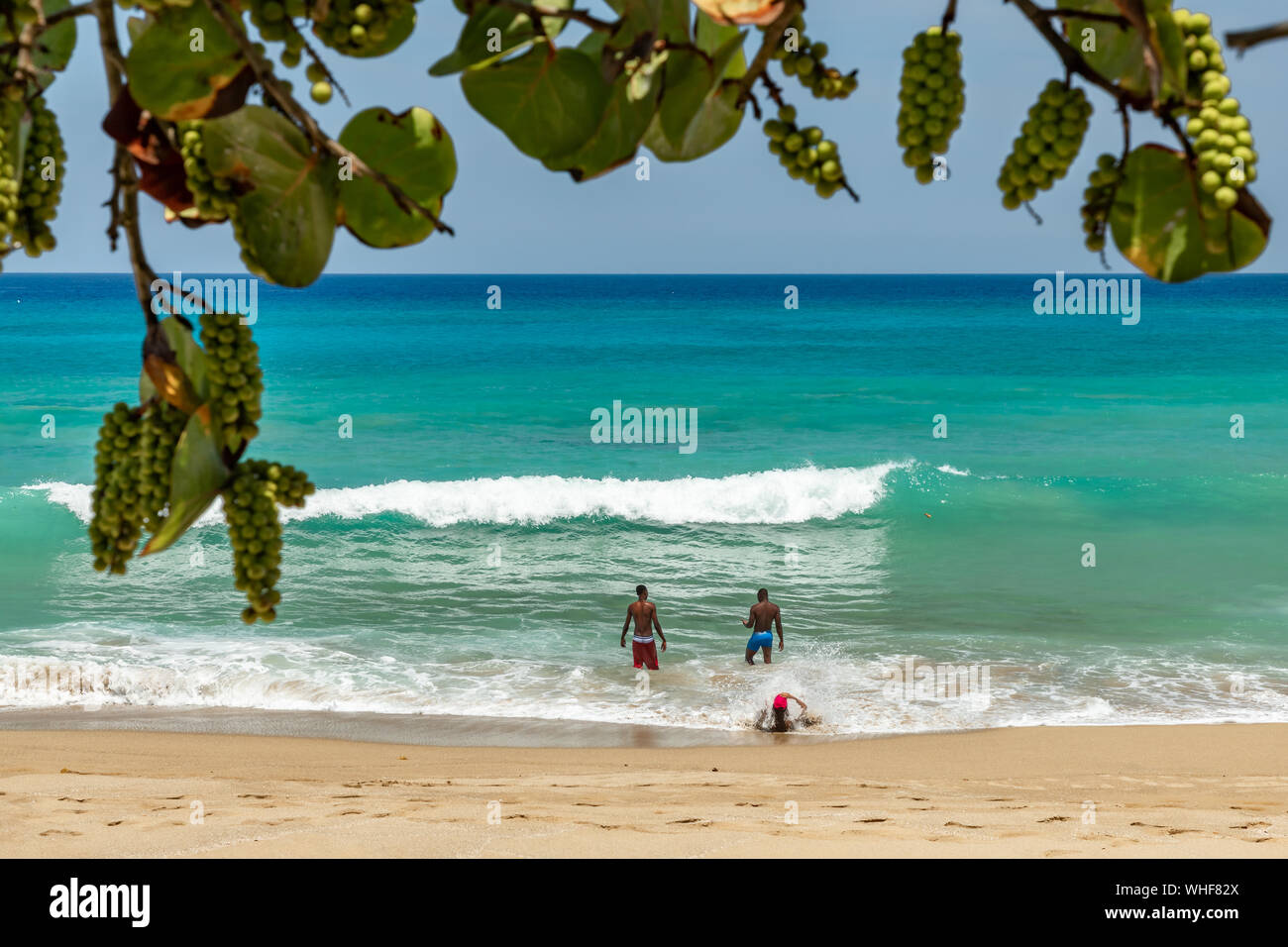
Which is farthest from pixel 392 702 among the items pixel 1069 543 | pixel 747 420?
pixel 747 420

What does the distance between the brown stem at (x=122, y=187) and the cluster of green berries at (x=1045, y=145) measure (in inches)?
20.9

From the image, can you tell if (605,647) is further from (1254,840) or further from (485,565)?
(1254,840)

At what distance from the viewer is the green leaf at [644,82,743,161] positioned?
26.9 inches

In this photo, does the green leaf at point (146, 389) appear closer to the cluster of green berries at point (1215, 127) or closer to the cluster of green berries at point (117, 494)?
the cluster of green berries at point (117, 494)

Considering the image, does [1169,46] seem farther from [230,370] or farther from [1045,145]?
[230,370]

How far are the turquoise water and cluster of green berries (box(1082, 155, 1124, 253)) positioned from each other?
10.4 m

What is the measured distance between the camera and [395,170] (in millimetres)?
770

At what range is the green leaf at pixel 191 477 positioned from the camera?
30.3 inches

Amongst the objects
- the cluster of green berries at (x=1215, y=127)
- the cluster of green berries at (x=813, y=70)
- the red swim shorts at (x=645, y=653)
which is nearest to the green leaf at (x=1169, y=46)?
the cluster of green berries at (x=1215, y=127)

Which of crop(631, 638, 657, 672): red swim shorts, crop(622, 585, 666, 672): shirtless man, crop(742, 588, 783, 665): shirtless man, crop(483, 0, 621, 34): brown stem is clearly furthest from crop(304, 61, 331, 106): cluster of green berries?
crop(742, 588, 783, 665): shirtless man

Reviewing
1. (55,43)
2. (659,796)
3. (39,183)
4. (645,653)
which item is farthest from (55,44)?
(645,653)

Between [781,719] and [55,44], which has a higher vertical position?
[55,44]

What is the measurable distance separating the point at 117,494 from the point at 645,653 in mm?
11231

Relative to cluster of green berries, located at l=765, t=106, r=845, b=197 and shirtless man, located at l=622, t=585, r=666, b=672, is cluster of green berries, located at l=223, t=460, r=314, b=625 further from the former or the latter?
shirtless man, located at l=622, t=585, r=666, b=672
